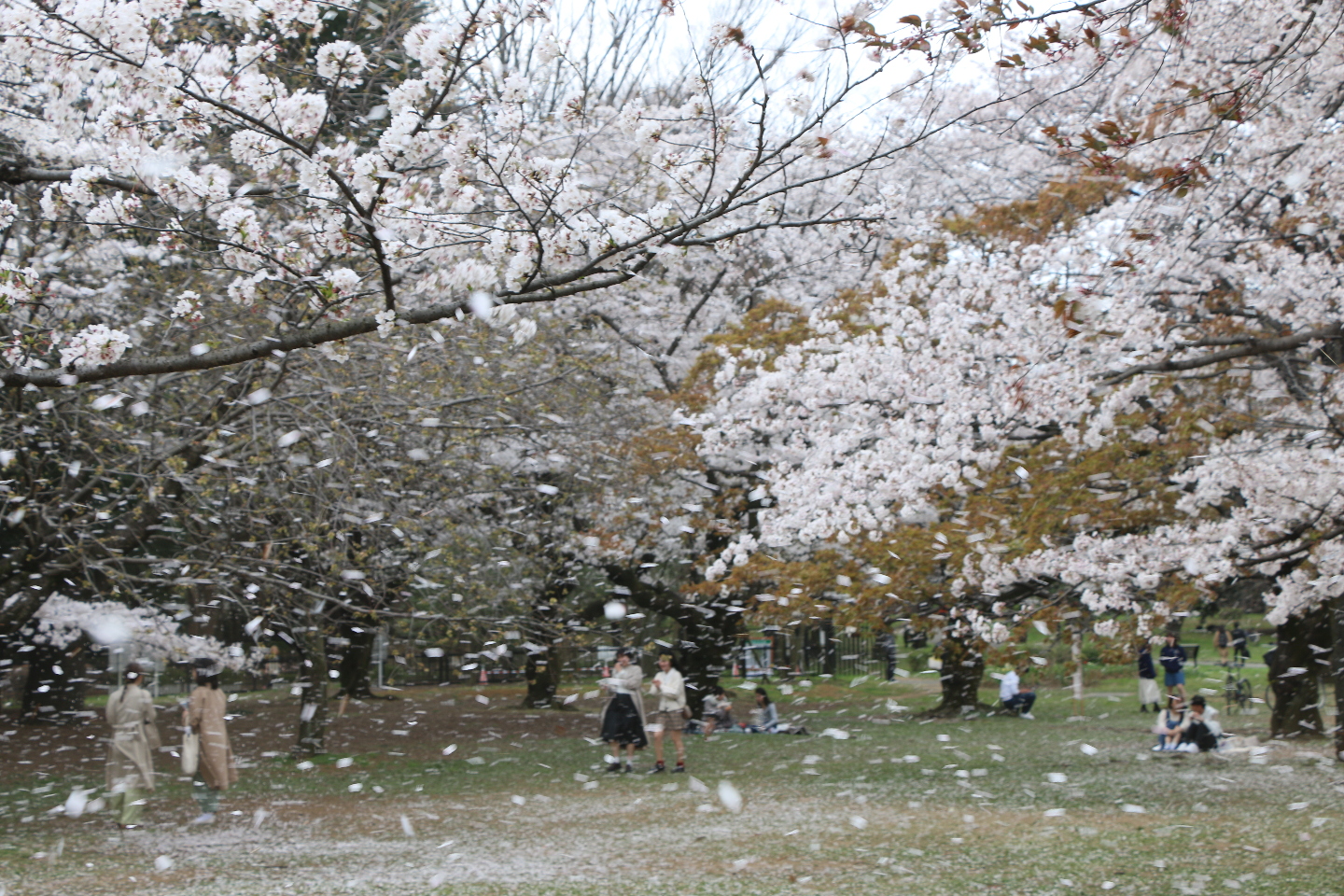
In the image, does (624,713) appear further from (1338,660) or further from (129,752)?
(1338,660)

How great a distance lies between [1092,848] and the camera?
7.76 metres

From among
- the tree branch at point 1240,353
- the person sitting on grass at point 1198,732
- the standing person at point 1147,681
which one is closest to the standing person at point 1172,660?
the standing person at point 1147,681

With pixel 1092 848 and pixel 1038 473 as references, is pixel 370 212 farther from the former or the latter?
pixel 1038 473

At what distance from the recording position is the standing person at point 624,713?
1304 cm

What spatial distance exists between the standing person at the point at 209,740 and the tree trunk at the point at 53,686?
12304 millimetres

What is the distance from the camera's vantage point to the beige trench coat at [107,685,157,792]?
9.62 m

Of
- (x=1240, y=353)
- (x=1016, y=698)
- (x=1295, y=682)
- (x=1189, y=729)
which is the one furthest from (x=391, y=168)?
(x=1016, y=698)

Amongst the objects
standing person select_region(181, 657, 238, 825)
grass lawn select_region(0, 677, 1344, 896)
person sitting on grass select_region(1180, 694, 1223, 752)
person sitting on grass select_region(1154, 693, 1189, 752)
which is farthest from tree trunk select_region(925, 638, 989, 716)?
standing person select_region(181, 657, 238, 825)

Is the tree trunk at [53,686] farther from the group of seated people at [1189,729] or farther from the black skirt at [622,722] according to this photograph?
the group of seated people at [1189,729]

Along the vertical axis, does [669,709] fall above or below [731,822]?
above

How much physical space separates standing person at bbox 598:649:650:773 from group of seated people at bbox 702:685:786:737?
182 inches

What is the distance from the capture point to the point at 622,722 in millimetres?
13047

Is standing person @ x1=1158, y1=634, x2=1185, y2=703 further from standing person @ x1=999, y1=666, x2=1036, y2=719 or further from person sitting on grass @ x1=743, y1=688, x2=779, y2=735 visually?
person sitting on grass @ x1=743, y1=688, x2=779, y2=735

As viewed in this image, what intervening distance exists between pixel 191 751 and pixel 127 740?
1.68ft
